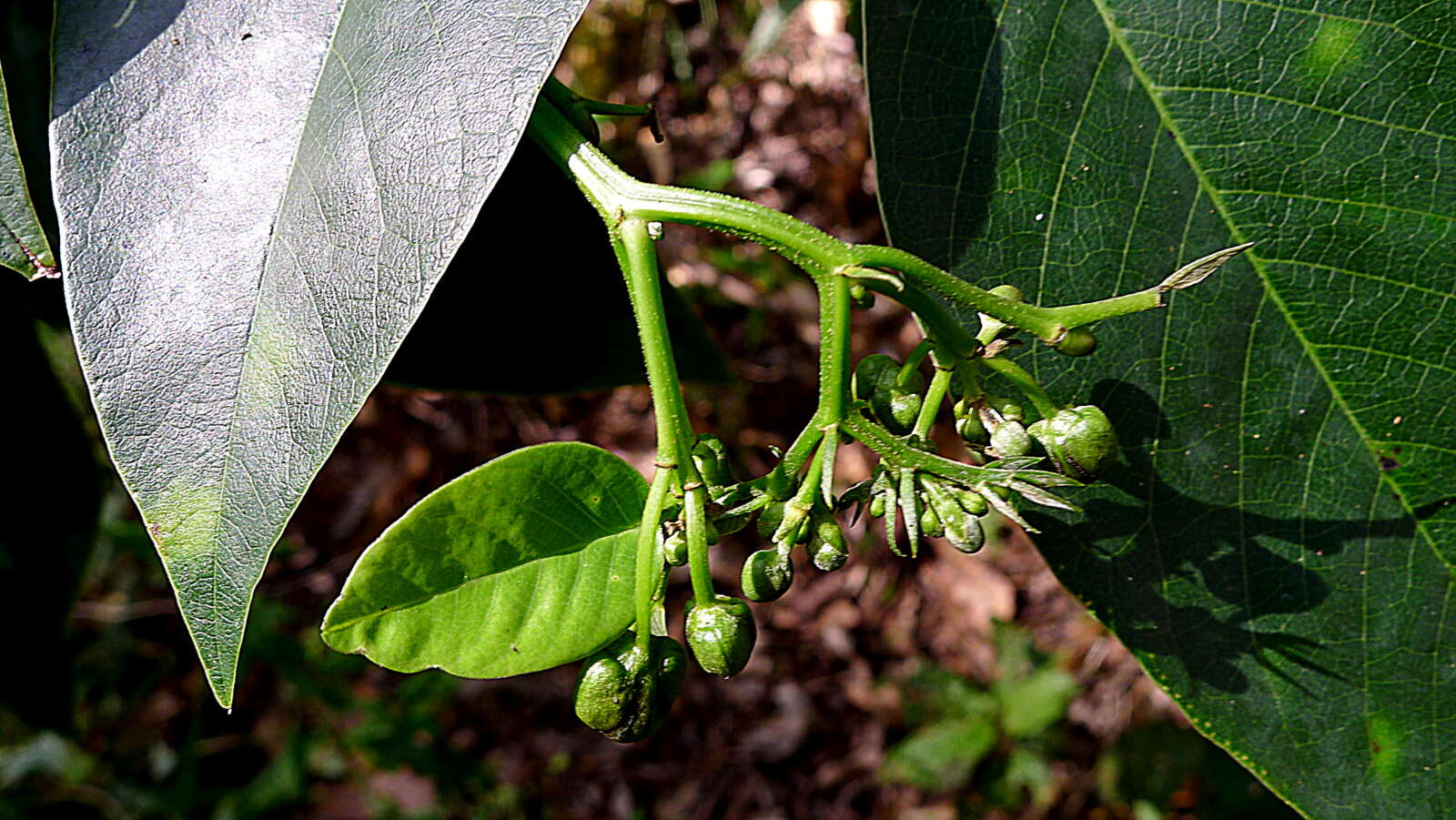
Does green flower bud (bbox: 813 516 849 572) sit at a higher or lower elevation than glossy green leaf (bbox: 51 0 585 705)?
lower

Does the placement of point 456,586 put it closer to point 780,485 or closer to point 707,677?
point 780,485

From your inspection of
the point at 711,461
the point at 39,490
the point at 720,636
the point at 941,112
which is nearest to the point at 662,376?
the point at 711,461

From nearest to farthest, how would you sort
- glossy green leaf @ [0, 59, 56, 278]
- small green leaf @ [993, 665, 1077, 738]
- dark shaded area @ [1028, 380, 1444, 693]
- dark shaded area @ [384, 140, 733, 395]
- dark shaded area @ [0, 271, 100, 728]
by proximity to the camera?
glossy green leaf @ [0, 59, 56, 278] → dark shaded area @ [1028, 380, 1444, 693] → dark shaded area @ [384, 140, 733, 395] → dark shaded area @ [0, 271, 100, 728] → small green leaf @ [993, 665, 1077, 738]

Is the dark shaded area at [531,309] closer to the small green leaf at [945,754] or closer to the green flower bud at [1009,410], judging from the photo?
the green flower bud at [1009,410]

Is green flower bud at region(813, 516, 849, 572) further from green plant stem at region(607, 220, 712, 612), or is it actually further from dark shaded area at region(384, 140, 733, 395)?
dark shaded area at region(384, 140, 733, 395)

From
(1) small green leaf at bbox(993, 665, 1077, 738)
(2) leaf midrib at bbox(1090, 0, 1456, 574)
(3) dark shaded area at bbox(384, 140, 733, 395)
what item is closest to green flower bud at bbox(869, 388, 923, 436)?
(2) leaf midrib at bbox(1090, 0, 1456, 574)

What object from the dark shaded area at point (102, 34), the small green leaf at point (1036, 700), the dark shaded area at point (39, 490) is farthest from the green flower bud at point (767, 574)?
the small green leaf at point (1036, 700)

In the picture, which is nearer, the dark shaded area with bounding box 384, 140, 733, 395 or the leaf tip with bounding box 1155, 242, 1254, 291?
the leaf tip with bounding box 1155, 242, 1254, 291

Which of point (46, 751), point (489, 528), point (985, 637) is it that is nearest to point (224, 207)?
point (489, 528)
